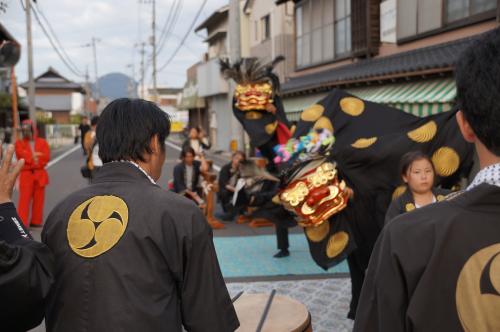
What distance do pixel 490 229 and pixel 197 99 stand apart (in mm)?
28785

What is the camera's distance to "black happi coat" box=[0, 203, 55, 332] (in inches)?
54.4

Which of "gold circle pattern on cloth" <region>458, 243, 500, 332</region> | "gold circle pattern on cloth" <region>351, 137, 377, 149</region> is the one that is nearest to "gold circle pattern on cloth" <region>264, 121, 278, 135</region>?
"gold circle pattern on cloth" <region>351, 137, 377, 149</region>

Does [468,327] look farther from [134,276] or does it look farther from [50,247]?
[50,247]

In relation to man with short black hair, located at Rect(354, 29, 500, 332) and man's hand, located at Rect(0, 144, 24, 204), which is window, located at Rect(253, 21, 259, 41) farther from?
man with short black hair, located at Rect(354, 29, 500, 332)

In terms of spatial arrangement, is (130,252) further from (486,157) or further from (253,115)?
(253,115)

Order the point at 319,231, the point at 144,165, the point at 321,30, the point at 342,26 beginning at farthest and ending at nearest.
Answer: the point at 321,30 → the point at 342,26 → the point at 319,231 → the point at 144,165

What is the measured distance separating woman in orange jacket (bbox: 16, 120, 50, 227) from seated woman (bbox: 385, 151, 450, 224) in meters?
6.15

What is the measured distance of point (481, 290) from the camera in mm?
1184

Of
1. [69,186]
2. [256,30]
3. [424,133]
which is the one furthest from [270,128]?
[256,30]

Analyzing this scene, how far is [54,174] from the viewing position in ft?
51.5

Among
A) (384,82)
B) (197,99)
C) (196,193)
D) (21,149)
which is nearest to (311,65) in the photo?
(384,82)

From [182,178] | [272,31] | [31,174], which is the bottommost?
[182,178]

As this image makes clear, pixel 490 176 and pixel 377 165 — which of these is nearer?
pixel 490 176

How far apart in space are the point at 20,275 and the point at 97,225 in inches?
13.2
